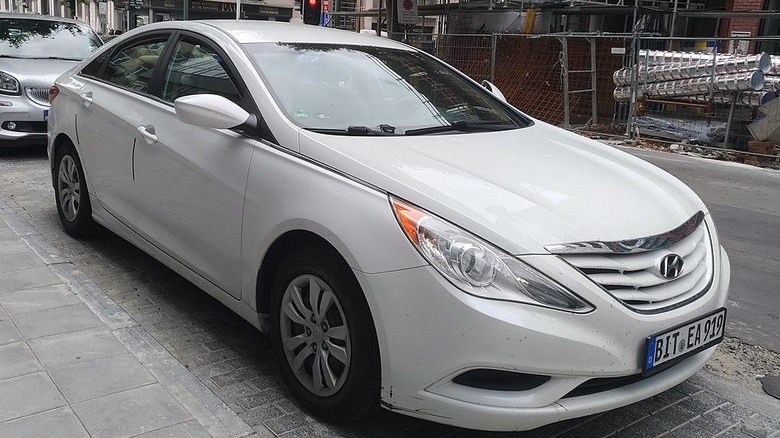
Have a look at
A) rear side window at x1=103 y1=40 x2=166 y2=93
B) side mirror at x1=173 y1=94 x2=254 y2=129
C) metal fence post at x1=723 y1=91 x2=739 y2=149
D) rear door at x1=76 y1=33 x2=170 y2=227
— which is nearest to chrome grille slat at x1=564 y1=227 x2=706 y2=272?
side mirror at x1=173 y1=94 x2=254 y2=129

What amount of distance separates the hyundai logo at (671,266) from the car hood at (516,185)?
118 millimetres

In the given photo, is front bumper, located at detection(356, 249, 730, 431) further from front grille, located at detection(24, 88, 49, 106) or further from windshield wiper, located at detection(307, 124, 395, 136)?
front grille, located at detection(24, 88, 49, 106)

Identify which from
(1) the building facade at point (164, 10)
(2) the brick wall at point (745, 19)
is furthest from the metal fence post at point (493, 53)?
(1) the building facade at point (164, 10)

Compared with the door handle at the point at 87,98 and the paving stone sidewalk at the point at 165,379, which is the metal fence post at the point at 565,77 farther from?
the paving stone sidewalk at the point at 165,379

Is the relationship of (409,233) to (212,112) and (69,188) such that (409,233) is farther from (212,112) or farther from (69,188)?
(69,188)

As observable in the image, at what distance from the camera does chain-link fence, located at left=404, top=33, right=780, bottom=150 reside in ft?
34.7


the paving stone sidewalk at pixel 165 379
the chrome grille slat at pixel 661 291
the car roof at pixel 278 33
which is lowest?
the paving stone sidewalk at pixel 165 379

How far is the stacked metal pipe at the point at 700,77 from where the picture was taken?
10.2m

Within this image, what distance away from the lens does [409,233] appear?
2.48 meters

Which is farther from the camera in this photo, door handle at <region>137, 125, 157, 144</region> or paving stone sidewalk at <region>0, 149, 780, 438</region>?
door handle at <region>137, 125, 157, 144</region>

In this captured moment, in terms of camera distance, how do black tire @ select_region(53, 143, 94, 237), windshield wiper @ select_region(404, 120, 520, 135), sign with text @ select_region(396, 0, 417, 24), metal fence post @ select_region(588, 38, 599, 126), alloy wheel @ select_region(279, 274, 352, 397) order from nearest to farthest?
alloy wheel @ select_region(279, 274, 352, 397), windshield wiper @ select_region(404, 120, 520, 135), black tire @ select_region(53, 143, 94, 237), metal fence post @ select_region(588, 38, 599, 126), sign with text @ select_region(396, 0, 417, 24)

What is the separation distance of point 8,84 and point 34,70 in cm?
37

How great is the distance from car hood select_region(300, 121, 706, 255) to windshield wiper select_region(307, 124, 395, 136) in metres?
0.08

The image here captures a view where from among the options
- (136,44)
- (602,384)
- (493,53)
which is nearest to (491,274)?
(602,384)
